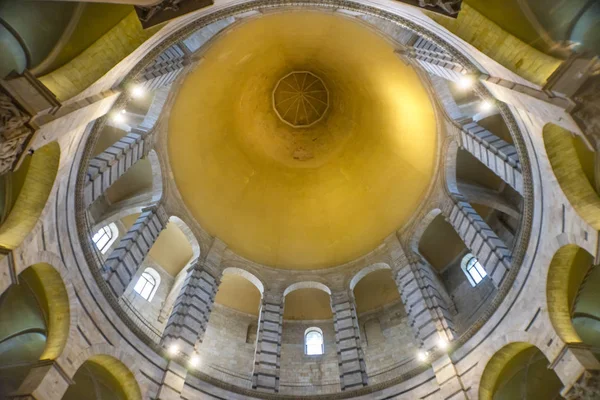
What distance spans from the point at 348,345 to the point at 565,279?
23.7 feet

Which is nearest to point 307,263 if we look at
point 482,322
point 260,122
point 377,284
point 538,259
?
point 377,284

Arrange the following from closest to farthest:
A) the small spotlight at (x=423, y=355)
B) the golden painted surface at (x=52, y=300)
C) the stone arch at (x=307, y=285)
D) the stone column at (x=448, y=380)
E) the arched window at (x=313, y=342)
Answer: the golden painted surface at (x=52, y=300)
the stone column at (x=448, y=380)
the small spotlight at (x=423, y=355)
the stone arch at (x=307, y=285)
the arched window at (x=313, y=342)

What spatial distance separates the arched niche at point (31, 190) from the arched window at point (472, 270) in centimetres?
1576

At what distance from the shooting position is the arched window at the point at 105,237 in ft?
59.7

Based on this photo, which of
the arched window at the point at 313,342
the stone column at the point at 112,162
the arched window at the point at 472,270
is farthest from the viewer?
the arched window at the point at 313,342

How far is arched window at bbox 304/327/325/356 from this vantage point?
19891 millimetres

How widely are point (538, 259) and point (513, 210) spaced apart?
6.72 metres

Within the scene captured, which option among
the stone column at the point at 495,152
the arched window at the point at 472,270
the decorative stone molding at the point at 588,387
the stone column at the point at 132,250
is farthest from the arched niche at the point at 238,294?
the decorative stone molding at the point at 588,387

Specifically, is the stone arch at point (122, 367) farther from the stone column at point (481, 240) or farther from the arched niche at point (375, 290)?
the arched niche at point (375, 290)

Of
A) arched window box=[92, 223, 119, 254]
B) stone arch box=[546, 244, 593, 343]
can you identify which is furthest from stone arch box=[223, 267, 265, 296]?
stone arch box=[546, 244, 593, 343]

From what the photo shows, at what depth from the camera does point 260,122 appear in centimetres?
2270

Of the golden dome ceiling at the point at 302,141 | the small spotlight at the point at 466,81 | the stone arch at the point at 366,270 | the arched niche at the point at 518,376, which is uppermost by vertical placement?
the golden dome ceiling at the point at 302,141

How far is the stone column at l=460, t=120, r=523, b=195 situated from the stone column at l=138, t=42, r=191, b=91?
10435mm

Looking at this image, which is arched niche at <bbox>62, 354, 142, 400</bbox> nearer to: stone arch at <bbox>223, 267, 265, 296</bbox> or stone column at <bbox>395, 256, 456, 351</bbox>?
stone arch at <bbox>223, 267, 265, 296</bbox>
